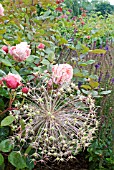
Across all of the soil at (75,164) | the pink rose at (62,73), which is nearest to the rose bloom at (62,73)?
the pink rose at (62,73)

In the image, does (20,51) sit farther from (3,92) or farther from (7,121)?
(7,121)

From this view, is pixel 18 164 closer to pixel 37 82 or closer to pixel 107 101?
pixel 37 82

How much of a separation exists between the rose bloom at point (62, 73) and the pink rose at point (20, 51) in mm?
142

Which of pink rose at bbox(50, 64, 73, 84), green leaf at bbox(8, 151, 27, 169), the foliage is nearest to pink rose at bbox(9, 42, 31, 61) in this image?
the foliage

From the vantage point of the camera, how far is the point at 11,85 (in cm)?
118

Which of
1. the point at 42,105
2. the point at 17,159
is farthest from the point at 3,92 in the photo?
the point at 17,159

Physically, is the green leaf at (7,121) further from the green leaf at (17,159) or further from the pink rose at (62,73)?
the pink rose at (62,73)

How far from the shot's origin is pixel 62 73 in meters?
1.32

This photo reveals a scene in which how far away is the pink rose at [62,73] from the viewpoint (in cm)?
132

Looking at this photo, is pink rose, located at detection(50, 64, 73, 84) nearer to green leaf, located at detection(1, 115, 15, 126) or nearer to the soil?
green leaf, located at detection(1, 115, 15, 126)

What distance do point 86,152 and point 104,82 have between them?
48 cm

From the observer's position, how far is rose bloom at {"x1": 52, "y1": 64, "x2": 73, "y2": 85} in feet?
4.34

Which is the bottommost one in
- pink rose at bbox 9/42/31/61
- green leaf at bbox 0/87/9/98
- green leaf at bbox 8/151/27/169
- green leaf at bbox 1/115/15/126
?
green leaf at bbox 8/151/27/169

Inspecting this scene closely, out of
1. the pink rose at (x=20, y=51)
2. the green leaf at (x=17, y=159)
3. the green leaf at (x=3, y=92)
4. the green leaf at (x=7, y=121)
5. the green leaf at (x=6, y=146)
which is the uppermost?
the pink rose at (x=20, y=51)
